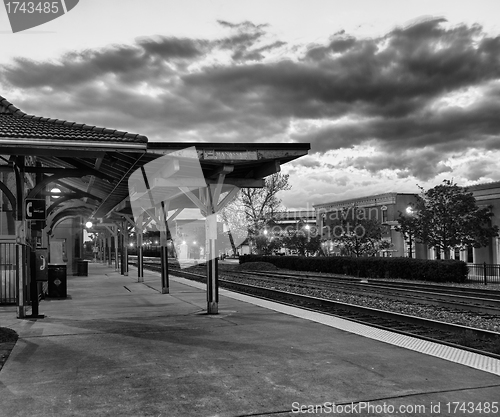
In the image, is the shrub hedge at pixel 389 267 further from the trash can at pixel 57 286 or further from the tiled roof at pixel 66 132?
the tiled roof at pixel 66 132

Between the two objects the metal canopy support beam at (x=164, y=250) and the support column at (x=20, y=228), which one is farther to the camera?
the metal canopy support beam at (x=164, y=250)

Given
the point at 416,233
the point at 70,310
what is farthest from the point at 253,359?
→ the point at 416,233

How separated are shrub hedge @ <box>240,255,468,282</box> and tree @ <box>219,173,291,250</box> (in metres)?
9.33

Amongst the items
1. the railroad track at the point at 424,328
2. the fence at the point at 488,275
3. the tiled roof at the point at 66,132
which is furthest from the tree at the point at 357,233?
the tiled roof at the point at 66,132

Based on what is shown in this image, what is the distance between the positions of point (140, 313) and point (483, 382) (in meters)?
8.05

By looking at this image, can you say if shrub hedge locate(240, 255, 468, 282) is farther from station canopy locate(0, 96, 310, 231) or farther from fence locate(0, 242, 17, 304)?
fence locate(0, 242, 17, 304)

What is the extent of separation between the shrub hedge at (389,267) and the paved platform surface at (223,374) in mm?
18150

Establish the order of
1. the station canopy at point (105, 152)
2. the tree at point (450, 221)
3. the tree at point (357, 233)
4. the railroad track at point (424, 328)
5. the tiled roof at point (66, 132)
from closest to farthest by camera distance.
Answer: the tiled roof at point (66, 132)
the station canopy at point (105, 152)
the railroad track at point (424, 328)
the tree at point (450, 221)
the tree at point (357, 233)

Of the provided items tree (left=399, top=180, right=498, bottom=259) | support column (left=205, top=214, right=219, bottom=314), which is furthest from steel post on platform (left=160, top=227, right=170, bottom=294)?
tree (left=399, top=180, right=498, bottom=259)

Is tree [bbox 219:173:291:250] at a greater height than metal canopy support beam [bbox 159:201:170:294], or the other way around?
tree [bbox 219:173:291:250]

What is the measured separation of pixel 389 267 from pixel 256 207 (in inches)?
869

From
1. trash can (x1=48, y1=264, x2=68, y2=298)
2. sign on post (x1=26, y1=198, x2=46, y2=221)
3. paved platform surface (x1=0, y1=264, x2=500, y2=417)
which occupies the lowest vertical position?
paved platform surface (x1=0, y1=264, x2=500, y2=417)

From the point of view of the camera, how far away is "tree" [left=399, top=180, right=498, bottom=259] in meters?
31.8

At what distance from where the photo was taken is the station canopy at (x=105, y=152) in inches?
312
